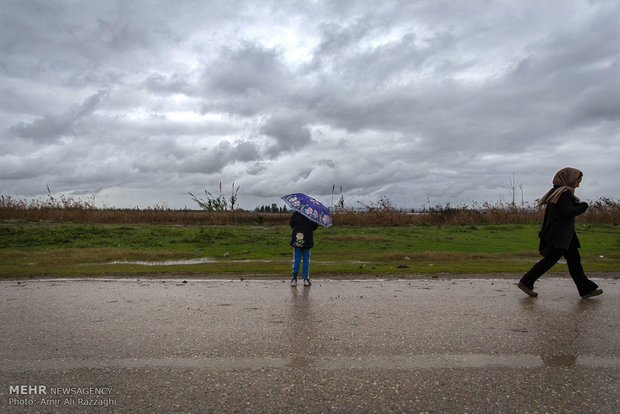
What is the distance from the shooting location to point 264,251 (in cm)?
1905

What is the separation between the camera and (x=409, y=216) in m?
34.0

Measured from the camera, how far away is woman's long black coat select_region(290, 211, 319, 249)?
1042 centimetres

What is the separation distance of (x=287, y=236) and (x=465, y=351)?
19.6m

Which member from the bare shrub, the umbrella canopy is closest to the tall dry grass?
the bare shrub

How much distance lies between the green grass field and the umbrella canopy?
101 inches

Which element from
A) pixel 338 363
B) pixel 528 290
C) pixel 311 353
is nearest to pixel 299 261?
pixel 528 290

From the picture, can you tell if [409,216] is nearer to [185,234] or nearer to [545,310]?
[185,234]

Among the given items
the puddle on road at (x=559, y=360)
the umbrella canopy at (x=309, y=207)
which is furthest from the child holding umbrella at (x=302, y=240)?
the puddle on road at (x=559, y=360)

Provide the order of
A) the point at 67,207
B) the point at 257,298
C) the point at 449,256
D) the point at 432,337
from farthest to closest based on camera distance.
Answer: the point at 67,207 → the point at 449,256 → the point at 257,298 → the point at 432,337

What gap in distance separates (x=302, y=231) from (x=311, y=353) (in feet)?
18.2

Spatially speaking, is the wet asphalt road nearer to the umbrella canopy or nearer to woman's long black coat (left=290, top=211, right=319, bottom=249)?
woman's long black coat (left=290, top=211, right=319, bottom=249)

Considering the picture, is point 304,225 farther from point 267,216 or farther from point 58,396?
point 267,216

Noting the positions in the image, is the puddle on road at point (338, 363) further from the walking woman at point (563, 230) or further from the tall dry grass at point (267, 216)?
the tall dry grass at point (267, 216)

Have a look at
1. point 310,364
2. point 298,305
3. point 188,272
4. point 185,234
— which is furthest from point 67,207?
point 310,364
